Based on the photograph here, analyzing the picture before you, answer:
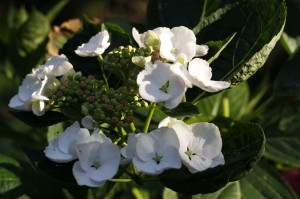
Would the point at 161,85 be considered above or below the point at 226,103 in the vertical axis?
above

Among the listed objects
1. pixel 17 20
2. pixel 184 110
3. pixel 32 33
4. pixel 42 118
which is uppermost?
pixel 184 110

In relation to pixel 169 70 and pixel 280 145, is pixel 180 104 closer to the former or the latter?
pixel 169 70

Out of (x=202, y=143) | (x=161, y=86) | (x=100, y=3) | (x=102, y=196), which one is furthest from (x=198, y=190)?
(x=100, y=3)

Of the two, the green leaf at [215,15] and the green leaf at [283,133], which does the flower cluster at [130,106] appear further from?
the green leaf at [283,133]

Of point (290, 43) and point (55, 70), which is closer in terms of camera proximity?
point (55, 70)

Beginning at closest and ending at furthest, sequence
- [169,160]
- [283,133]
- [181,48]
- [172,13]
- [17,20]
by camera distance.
→ [169,160] → [181,48] → [172,13] → [283,133] → [17,20]

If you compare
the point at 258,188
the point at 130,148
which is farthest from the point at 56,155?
the point at 258,188

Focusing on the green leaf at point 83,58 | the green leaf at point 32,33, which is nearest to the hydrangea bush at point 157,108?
the green leaf at point 83,58

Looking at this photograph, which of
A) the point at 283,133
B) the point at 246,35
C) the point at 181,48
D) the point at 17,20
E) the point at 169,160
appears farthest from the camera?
the point at 17,20

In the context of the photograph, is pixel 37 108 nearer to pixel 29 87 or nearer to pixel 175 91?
pixel 29 87
